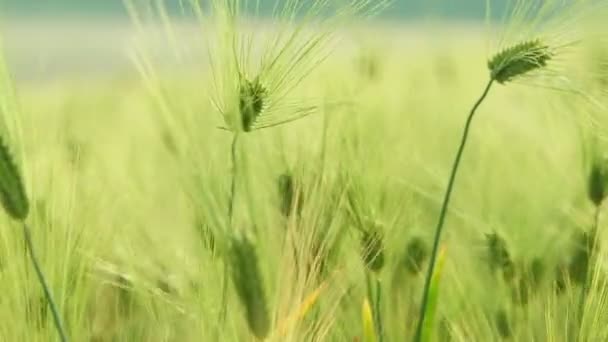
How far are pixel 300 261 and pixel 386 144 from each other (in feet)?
1.06

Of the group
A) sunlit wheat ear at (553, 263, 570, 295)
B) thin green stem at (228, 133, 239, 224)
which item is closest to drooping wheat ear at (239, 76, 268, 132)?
thin green stem at (228, 133, 239, 224)

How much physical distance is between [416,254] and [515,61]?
24cm

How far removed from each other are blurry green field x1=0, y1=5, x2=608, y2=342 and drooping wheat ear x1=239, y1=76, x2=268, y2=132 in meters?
0.02

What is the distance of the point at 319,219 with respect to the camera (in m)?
0.69

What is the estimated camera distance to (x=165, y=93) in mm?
567

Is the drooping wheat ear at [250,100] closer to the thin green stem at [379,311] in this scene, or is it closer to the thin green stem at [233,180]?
the thin green stem at [233,180]

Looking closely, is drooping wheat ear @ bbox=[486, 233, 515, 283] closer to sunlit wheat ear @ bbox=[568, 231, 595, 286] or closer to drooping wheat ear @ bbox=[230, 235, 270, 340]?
sunlit wheat ear @ bbox=[568, 231, 595, 286]

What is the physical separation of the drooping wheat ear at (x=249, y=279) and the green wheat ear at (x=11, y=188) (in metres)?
0.15

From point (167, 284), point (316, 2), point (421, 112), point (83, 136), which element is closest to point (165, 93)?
point (316, 2)

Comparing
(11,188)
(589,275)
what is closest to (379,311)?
(589,275)

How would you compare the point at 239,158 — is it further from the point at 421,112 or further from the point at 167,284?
A: the point at 421,112

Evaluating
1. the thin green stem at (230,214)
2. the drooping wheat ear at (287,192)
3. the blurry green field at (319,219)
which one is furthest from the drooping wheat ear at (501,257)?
the thin green stem at (230,214)

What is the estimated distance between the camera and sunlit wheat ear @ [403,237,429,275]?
2.97 ft

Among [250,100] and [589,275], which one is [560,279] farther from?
[250,100]
